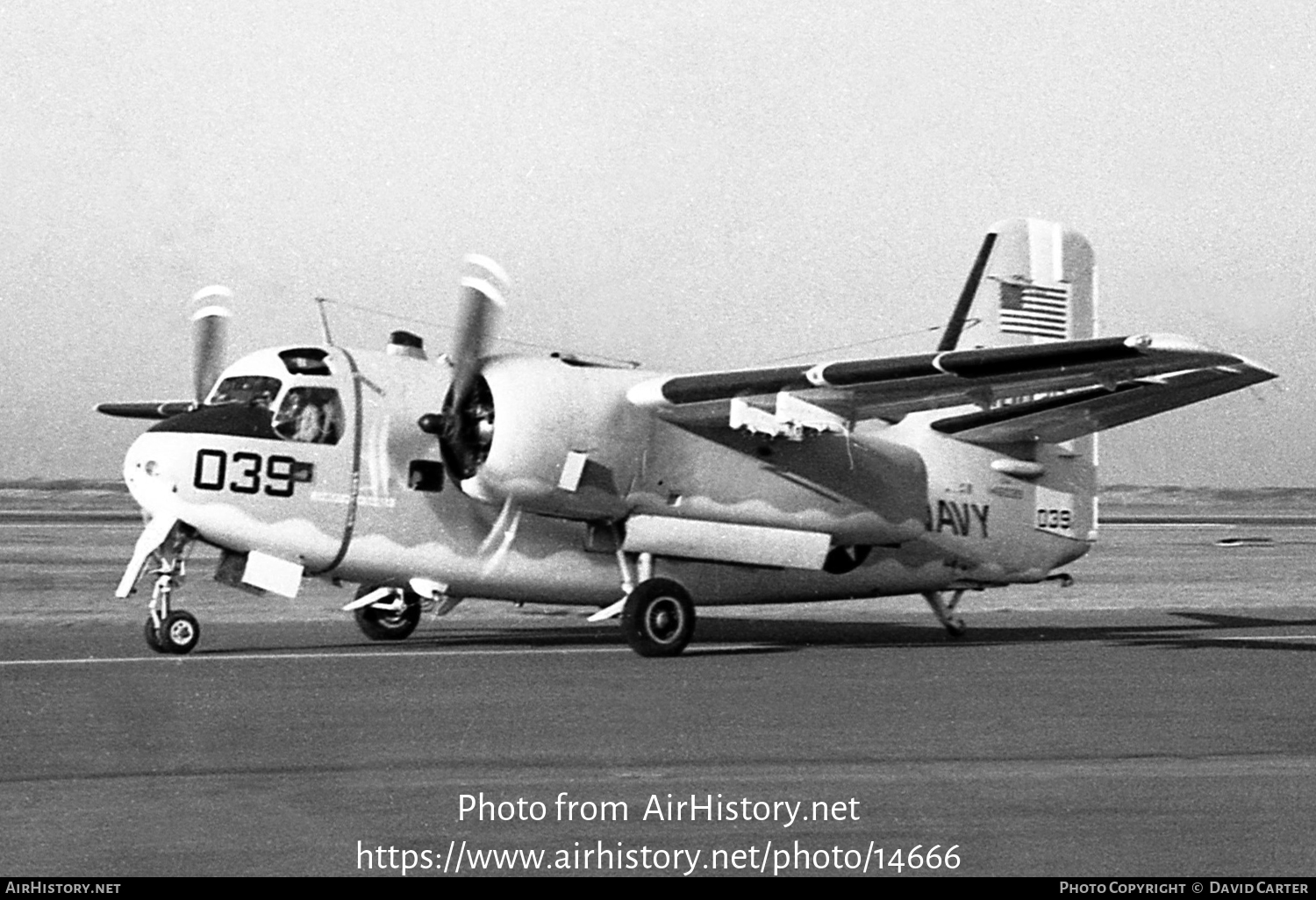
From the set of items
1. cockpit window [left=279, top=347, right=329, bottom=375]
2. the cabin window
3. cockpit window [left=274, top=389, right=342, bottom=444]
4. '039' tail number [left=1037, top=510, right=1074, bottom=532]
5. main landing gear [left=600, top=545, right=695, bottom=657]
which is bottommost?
main landing gear [left=600, top=545, right=695, bottom=657]

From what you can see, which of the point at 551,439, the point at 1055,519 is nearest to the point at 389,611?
the point at 551,439

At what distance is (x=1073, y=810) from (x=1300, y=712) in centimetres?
553

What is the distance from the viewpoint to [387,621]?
783 inches

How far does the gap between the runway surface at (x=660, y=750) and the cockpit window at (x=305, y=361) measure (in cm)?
306

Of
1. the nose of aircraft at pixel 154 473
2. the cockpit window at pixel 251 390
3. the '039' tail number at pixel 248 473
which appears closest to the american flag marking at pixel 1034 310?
the '039' tail number at pixel 248 473

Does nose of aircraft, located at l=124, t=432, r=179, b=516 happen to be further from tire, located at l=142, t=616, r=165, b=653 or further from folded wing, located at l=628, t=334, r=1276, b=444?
folded wing, located at l=628, t=334, r=1276, b=444

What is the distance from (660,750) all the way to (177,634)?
7876 millimetres

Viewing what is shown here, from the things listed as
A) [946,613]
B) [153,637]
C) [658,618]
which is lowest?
[153,637]

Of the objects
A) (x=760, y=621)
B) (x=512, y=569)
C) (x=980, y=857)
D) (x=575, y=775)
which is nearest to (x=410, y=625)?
(x=512, y=569)

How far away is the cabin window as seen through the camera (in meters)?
18.3

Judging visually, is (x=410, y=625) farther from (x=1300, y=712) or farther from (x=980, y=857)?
(x=980, y=857)

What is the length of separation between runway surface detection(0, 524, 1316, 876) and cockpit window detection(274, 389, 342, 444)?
2.36 metres

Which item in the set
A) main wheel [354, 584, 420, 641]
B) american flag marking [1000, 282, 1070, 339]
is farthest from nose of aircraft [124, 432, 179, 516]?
american flag marking [1000, 282, 1070, 339]

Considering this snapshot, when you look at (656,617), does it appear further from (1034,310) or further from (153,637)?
(1034,310)
